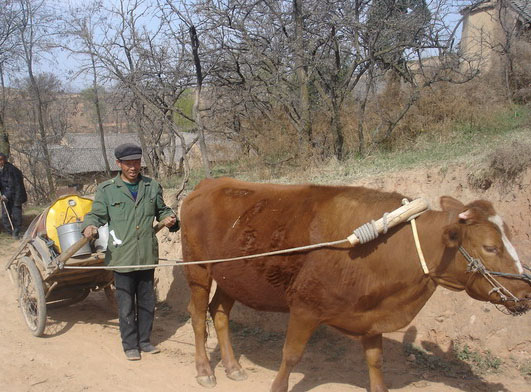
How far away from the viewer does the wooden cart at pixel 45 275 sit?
17.9ft

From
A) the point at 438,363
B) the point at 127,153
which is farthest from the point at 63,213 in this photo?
the point at 438,363

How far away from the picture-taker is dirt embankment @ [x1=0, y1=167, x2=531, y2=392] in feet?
15.3

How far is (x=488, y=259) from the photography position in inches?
130

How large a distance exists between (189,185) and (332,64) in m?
4.27

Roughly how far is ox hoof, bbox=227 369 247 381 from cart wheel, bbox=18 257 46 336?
244cm

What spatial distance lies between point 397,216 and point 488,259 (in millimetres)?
701

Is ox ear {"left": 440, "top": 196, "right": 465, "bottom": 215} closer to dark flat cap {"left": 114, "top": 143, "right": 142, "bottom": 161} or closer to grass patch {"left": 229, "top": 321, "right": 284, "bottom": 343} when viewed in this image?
grass patch {"left": 229, "top": 321, "right": 284, "bottom": 343}

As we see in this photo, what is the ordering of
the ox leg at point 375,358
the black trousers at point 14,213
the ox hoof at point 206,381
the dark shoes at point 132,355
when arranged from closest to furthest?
the ox leg at point 375,358
the ox hoof at point 206,381
the dark shoes at point 132,355
the black trousers at point 14,213

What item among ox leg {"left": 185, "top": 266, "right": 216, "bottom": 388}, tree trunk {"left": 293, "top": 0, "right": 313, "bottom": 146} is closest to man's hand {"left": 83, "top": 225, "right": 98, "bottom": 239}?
ox leg {"left": 185, "top": 266, "right": 216, "bottom": 388}

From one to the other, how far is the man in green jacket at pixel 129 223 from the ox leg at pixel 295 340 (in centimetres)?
187

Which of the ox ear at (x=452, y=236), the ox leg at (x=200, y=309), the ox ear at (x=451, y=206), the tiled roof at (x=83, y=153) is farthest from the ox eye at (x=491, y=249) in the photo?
the tiled roof at (x=83, y=153)

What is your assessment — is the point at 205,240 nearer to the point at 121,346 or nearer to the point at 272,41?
the point at 121,346

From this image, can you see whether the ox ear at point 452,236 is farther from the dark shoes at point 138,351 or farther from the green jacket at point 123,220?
the dark shoes at point 138,351

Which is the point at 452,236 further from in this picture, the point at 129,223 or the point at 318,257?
the point at 129,223
